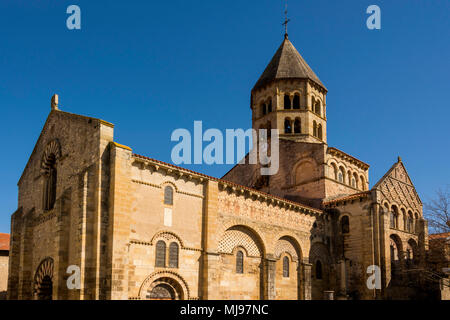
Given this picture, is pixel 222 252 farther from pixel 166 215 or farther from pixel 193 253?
pixel 166 215

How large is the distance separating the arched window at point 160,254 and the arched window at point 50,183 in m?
7.01

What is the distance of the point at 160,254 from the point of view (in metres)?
20.8

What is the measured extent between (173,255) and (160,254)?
79 cm

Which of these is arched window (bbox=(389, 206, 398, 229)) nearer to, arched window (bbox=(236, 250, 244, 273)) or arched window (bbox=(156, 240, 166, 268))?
arched window (bbox=(236, 250, 244, 273))

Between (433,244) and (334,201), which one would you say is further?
(433,244)

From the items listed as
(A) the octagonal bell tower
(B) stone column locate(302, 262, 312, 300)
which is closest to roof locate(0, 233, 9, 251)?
(A) the octagonal bell tower

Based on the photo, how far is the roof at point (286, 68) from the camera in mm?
37031

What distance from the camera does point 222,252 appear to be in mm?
23594

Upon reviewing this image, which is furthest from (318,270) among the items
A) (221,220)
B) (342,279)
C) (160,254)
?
(160,254)

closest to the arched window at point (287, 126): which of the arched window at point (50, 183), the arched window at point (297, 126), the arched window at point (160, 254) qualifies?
the arched window at point (297, 126)

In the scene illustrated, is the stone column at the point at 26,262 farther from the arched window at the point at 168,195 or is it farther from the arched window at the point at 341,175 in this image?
the arched window at the point at 341,175
